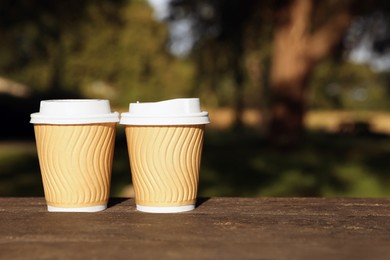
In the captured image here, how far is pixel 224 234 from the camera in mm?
1778

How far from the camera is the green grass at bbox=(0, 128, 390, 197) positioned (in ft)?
32.7

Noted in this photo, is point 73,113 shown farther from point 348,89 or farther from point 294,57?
point 348,89

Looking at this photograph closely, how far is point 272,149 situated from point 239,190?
281 cm

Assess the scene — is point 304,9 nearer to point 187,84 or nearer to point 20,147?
point 20,147

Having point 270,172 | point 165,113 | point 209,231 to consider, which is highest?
point 165,113

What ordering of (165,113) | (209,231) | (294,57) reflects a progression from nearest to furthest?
(209,231)
(165,113)
(294,57)

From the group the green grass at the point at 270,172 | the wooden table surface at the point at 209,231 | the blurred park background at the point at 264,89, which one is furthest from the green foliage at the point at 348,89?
the wooden table surface at the point at 209,231

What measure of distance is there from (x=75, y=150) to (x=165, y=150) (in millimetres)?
270

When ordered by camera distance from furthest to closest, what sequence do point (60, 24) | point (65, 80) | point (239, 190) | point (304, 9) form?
point (65, 80) → point (60, 24) → point (304, 9) → point (239, 190)

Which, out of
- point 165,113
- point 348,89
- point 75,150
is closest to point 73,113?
point 75,150

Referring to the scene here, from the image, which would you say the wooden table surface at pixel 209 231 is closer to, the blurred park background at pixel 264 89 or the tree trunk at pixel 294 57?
the blurred park background at pixel 264 89

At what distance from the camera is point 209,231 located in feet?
5.94

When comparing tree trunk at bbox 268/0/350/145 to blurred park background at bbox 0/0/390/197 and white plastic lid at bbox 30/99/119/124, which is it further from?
white plastic lid at bbox 30/99/119/124

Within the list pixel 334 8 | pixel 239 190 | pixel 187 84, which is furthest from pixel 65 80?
pixel 239 190
